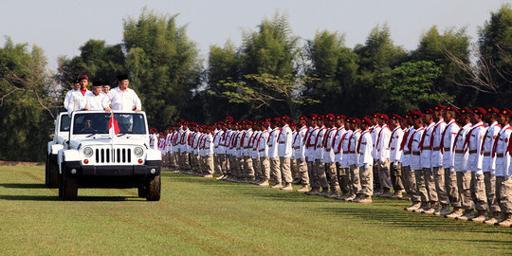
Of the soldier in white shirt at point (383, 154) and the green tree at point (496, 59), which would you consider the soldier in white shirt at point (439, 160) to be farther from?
the green tree at point (496, 59)

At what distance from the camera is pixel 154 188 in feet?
98.2

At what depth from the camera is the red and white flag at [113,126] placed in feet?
99.9

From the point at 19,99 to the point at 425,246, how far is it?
3077 inches

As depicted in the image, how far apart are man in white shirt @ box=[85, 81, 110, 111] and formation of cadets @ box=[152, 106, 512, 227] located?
5.66m

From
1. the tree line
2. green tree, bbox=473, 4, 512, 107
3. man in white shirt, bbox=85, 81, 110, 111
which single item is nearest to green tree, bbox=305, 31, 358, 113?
the tree line

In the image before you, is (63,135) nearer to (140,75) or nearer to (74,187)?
(74,187)

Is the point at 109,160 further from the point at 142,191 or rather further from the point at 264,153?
the point at 264,153

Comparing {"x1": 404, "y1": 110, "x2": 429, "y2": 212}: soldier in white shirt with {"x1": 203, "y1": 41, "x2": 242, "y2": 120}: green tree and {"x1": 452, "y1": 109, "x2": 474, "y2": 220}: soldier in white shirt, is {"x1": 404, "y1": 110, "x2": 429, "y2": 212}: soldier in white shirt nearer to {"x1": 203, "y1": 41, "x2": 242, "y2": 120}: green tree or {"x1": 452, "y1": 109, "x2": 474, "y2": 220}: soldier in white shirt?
{"x1": 452, "y1": 109, "x2": 474, "y2": 220}: soldier in white shirt

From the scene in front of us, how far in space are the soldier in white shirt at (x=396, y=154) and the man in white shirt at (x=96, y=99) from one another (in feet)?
22.7

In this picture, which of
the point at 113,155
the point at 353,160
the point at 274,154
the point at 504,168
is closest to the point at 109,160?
the point at 113,155

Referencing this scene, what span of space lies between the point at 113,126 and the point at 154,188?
5.78 ft

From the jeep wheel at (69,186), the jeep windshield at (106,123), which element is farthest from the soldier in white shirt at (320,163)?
the jeep wheel at (69,186)

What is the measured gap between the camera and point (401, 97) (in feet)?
258

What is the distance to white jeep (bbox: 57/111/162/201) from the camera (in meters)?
29.3
